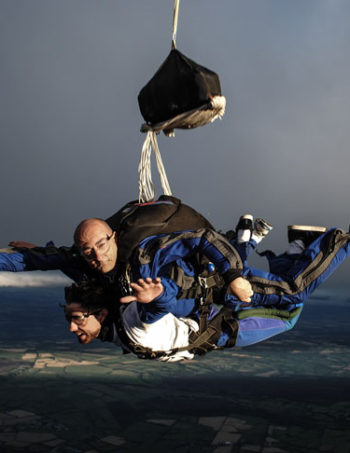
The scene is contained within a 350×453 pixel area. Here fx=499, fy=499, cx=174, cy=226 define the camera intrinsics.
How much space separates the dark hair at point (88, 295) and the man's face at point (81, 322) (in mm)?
68

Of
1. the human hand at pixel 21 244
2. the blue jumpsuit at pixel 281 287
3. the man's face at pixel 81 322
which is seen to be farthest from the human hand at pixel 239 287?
the human hand at pixel 21 244

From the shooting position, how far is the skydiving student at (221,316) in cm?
521

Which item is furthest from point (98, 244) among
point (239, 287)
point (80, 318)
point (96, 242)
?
point (239, 287)

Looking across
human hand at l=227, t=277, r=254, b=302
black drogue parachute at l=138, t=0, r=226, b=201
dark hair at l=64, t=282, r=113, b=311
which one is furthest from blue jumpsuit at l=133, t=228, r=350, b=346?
Result: black drogue parachute at l=138, t=0, r=226, b=201

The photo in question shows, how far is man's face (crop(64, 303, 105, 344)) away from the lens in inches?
204

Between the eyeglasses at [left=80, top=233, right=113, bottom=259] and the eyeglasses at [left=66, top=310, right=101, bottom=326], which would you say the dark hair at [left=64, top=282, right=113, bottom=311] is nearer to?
the eyeglasses at [left=66, top=310, right=101, bottom=326]

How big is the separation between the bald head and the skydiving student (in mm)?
440

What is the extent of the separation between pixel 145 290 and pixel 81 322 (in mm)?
1216

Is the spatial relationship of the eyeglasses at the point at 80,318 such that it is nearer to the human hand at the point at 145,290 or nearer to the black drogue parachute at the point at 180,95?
the human hand at the point at 145,290

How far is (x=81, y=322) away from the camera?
5.20m

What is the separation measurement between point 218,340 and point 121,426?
209215mm

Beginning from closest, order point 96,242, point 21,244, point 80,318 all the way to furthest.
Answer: point 96,242, point 80,318, point 21,244

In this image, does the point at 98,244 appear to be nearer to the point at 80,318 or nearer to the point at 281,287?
the point at 80,318

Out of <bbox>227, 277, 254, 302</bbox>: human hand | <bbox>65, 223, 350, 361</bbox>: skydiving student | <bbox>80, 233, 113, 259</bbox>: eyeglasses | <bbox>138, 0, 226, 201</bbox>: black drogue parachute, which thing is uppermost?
<bbox>138, 0, 226, 201</bbox>: black drogue parachute
